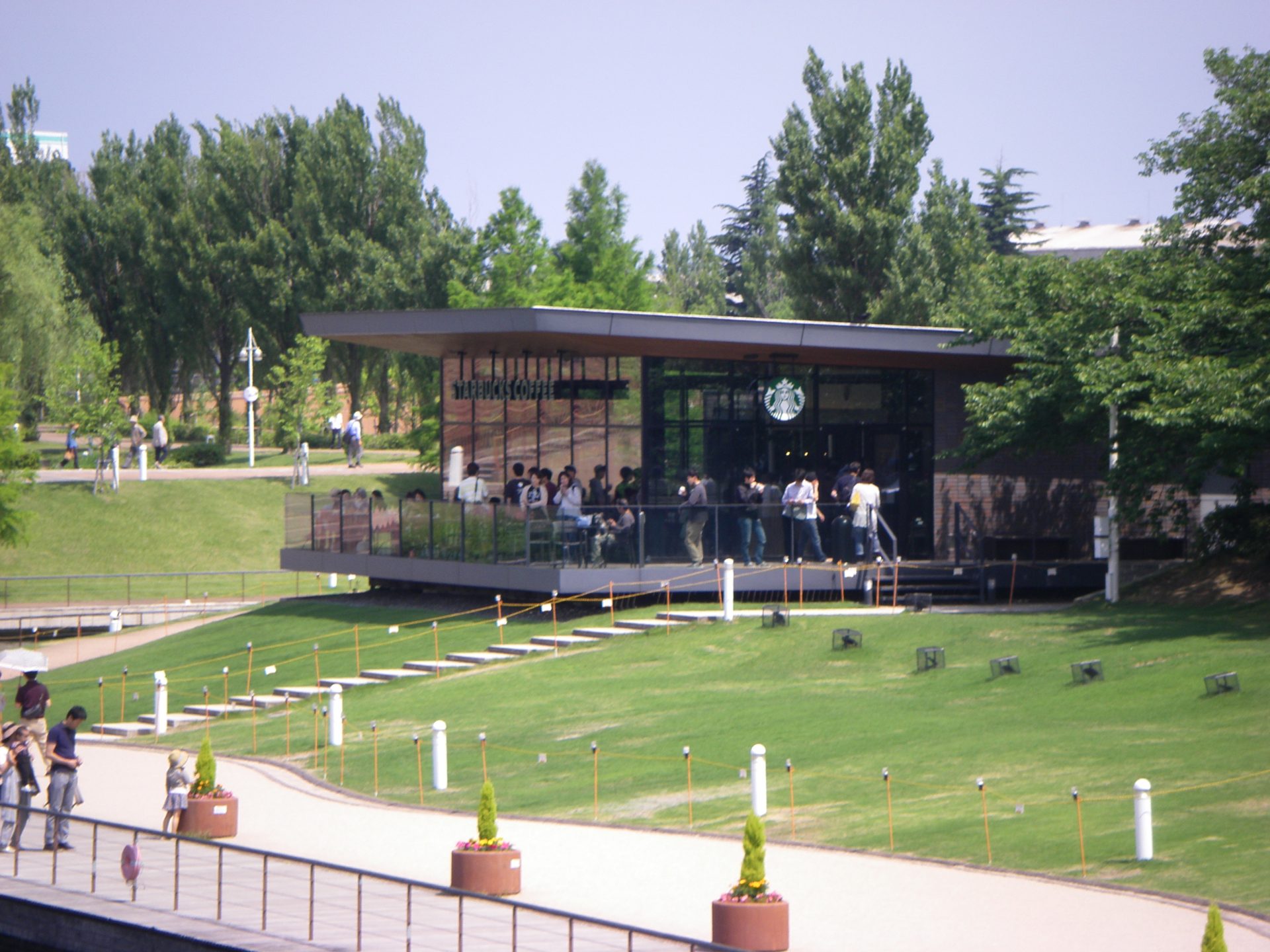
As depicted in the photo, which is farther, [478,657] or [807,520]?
[807,520]

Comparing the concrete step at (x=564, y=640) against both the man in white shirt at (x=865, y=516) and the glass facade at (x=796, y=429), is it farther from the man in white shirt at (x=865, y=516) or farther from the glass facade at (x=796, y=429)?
the man in white shirt at (x=865, y=516)

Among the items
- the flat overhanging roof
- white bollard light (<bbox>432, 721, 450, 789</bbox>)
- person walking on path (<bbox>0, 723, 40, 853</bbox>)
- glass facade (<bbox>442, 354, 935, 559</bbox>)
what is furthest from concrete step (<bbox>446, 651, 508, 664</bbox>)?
person walking on path (<bbox>0, 723, 40, 853</bbox>)

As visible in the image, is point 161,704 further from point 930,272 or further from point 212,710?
point 930,272

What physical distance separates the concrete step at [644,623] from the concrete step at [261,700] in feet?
20.8

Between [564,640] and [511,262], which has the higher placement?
[511,262]

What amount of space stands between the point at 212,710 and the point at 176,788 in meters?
11.6

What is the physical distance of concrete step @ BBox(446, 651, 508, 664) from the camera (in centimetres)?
2858

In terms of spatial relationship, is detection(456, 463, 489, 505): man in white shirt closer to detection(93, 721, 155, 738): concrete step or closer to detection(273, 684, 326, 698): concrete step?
detection(273, 684, 326, 698): concrete step

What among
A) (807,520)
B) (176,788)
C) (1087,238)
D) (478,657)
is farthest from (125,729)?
(1087,238)

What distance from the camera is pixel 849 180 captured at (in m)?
58.1

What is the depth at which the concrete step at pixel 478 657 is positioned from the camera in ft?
93.8

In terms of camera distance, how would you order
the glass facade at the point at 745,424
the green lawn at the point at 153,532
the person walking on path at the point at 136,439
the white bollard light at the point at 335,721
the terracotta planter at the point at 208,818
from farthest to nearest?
the person walking on path at the point at 136,439 < the green lawn at the point at 153,532 < the glass facade at the point at 745,424 < the white bollard light at the point at 335,721 < the terracotta planter at the point at 208,818

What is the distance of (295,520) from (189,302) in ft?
125

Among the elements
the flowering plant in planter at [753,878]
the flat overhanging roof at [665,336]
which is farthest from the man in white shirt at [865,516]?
the flowering plant in planter at [753,878]
